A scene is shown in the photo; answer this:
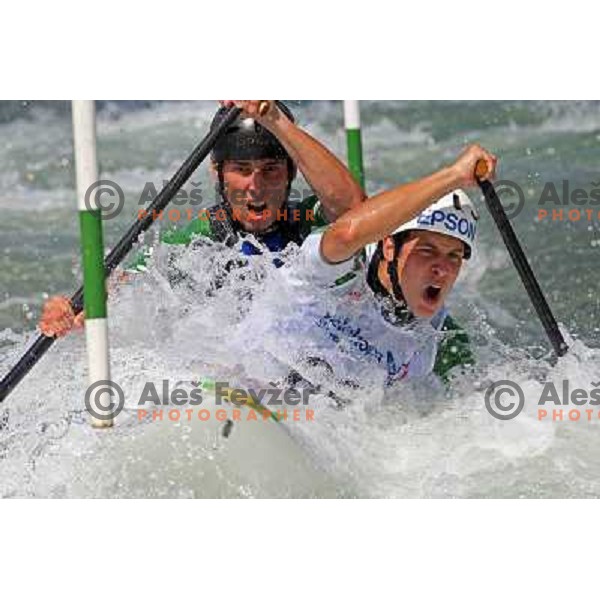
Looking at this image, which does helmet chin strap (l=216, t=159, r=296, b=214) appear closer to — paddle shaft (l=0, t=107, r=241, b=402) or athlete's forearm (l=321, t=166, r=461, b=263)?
paddle shaft (l=0, t=107, r=241, b=402)

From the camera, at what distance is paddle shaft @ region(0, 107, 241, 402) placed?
240 cm

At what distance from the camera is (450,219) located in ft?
7.66

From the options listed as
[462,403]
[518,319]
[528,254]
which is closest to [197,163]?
[462,403]

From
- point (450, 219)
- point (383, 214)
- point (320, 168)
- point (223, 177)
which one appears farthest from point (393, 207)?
point (223, 177)

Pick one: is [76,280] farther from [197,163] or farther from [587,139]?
[587,139]

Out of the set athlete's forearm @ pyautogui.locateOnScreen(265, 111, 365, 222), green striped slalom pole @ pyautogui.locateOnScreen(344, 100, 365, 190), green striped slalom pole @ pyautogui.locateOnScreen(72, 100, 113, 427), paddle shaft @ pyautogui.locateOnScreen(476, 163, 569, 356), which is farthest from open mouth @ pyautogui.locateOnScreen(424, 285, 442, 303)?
green striped slalom pole @ pyautogui.locateOnScreen(344, 100, 365, 190)

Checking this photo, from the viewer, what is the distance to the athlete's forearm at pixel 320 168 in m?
2.40

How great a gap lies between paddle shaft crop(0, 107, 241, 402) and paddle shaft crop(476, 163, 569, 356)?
56 cm

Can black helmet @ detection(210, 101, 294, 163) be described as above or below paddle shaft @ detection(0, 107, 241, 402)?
above

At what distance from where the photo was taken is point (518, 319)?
3934 mm

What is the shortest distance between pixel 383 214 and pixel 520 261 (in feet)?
1.18

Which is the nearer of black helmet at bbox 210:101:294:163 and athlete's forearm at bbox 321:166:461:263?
athlete's forearm at bbox 321:166:461:263

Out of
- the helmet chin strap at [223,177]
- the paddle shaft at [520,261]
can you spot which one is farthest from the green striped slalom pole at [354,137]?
the paddle shaft at [520,261]

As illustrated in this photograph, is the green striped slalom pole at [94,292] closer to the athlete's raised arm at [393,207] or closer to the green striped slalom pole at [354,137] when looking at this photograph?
the athlete's raised arm at [393,207]
